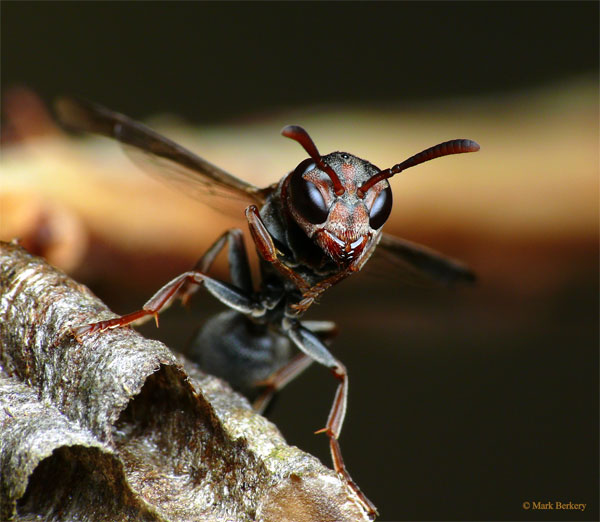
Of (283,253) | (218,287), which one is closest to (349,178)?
(283,253)

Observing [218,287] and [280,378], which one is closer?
[218,287]

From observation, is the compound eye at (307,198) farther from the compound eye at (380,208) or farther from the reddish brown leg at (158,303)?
the reddish brown leg at (158,303)

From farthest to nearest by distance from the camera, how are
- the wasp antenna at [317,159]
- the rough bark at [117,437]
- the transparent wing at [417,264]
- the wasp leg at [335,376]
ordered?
the transparent wing at [417,264] < the wasp leg at [335,376] < the wasp antenna at [317,159] < the rough bark at [117,437]

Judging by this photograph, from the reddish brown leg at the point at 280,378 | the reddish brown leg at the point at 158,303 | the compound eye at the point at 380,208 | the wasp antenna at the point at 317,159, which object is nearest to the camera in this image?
the reddish brown leg at the point at 158,303

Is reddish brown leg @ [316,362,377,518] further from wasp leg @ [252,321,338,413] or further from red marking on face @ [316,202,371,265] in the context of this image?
red marking on face @ [316,202,371,265]

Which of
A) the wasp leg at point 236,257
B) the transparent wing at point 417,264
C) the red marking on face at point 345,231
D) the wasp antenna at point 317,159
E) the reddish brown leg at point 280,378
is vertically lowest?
the reddish brown leg at point 280,378

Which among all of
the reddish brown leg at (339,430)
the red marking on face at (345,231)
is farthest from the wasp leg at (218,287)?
the red marking on face at (345,231)

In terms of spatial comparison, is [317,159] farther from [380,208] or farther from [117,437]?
[117,437]

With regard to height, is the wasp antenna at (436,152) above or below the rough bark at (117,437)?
above
